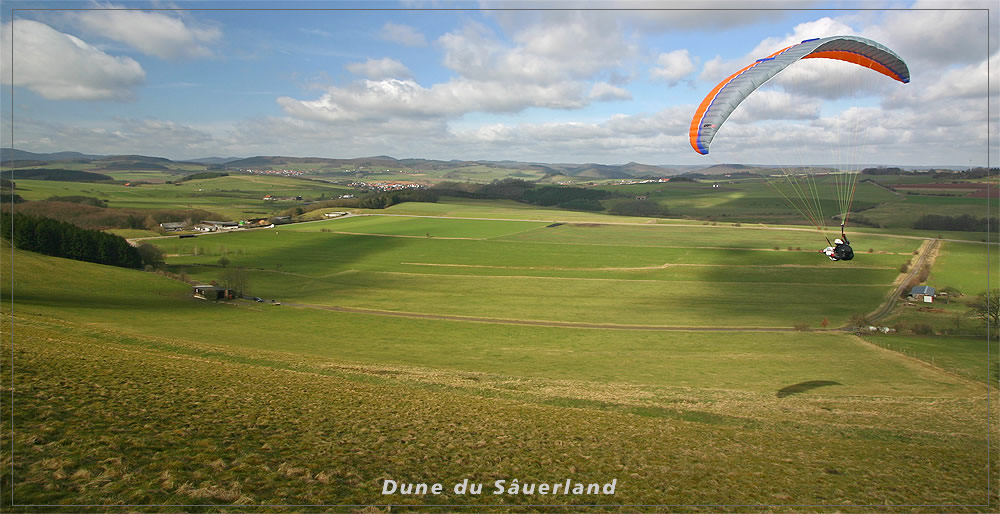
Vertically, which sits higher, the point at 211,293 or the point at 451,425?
the point at 451,425

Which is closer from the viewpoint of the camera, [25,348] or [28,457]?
[28,457]

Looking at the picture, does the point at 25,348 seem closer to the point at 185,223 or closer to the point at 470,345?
the point at 470,345

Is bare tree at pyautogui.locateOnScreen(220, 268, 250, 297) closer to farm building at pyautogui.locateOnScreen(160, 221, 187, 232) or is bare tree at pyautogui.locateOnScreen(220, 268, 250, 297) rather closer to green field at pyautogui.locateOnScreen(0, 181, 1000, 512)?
green field at pyautogui.locateOnScreen(0, 181, 1000, 512)

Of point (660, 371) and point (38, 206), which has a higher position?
point (38, 206)

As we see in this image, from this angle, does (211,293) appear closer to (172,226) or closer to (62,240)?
(62,240)

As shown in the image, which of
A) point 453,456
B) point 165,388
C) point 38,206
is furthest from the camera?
point 38,206

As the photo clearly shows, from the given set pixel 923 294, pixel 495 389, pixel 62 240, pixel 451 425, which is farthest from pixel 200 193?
pixel 923 294

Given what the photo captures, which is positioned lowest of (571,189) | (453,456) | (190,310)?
(190,310)

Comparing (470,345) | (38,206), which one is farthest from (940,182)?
(38,206)
